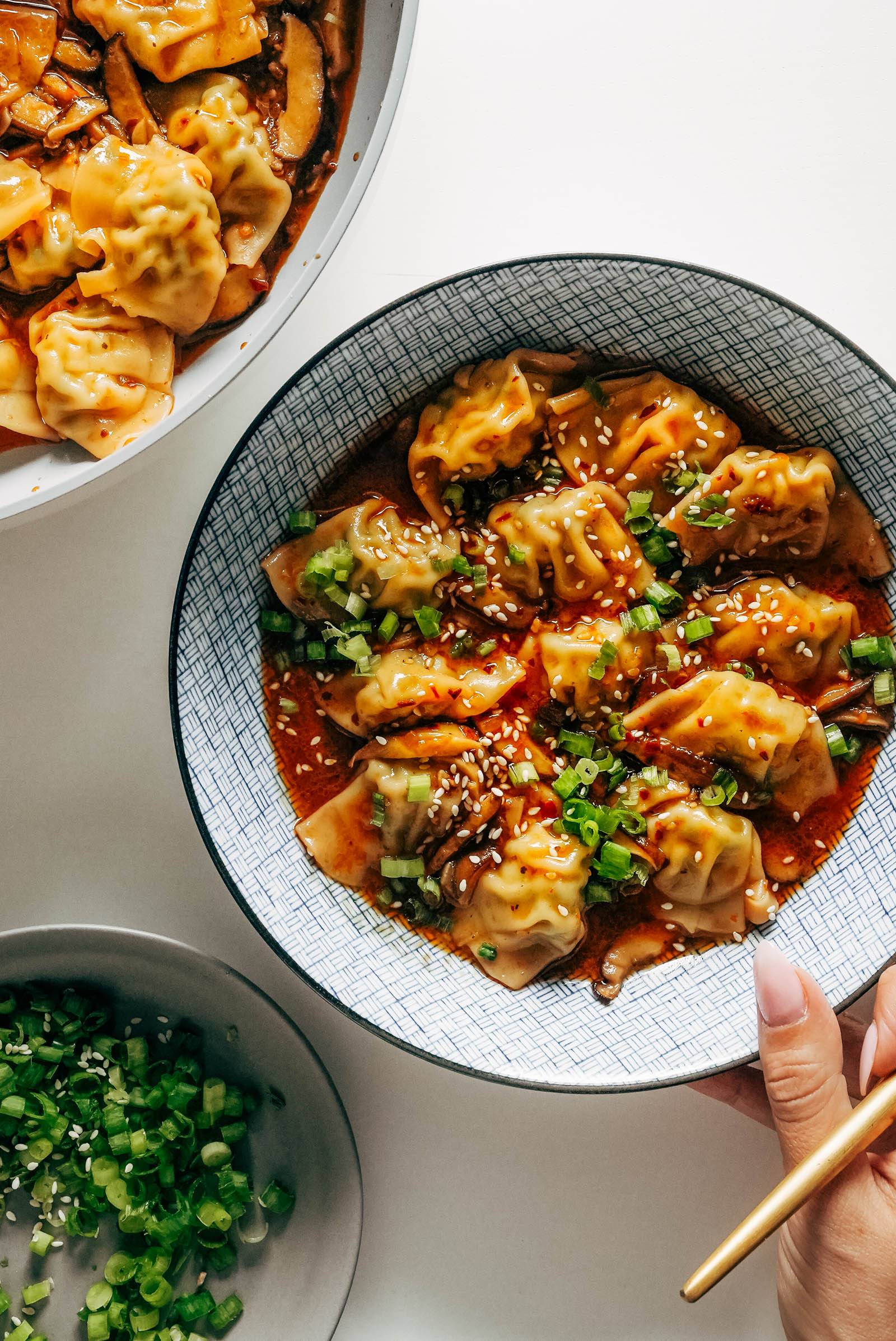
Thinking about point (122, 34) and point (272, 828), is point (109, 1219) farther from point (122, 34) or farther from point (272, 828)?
point (122, 34)

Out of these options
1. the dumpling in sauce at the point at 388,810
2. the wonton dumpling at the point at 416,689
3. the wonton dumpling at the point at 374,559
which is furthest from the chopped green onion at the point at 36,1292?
the wonton dumpling at the point at 374,559

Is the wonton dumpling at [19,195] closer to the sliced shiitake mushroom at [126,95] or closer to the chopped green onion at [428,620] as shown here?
the sliced shiitake mushroom at [126,95]

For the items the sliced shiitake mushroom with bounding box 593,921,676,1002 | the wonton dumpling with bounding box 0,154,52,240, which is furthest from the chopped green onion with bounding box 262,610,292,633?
the sliced shiitake mushroom with bounding box 593,921,676,1002

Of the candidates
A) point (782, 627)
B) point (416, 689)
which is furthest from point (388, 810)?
point (782, 627)

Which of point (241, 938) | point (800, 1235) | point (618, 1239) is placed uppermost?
point (800, 1235)

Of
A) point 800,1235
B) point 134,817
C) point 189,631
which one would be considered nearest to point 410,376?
point 189,631

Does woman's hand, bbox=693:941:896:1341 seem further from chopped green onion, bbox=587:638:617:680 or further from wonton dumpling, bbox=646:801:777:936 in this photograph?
chopped green onion, bbox=587:638:617:680
